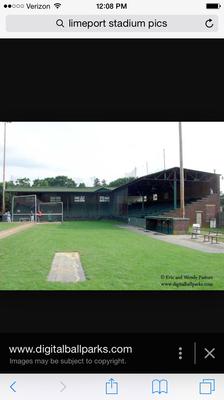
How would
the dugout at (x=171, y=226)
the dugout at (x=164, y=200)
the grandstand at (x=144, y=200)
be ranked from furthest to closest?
the dugout at (x=164, y=200)
the dugout at (x=171, y=226)
the grandstand at (x=144, y=200)

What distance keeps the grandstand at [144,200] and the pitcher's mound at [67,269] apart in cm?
532

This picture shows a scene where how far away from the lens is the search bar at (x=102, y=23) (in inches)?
111

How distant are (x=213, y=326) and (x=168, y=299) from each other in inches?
16.9

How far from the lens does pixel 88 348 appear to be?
2301 mm

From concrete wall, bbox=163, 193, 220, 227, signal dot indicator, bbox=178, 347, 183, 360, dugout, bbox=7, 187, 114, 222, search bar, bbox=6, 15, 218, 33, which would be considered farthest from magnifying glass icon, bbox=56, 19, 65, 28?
concrete wall, bbox=163, 193, 220, 227

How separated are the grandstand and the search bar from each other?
958 centimetres

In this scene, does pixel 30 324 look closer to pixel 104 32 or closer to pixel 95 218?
pixel 104 32

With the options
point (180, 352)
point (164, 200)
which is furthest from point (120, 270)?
point (164, 200)

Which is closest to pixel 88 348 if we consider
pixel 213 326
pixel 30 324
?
pixel 30 324

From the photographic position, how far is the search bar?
2826 millimetres
